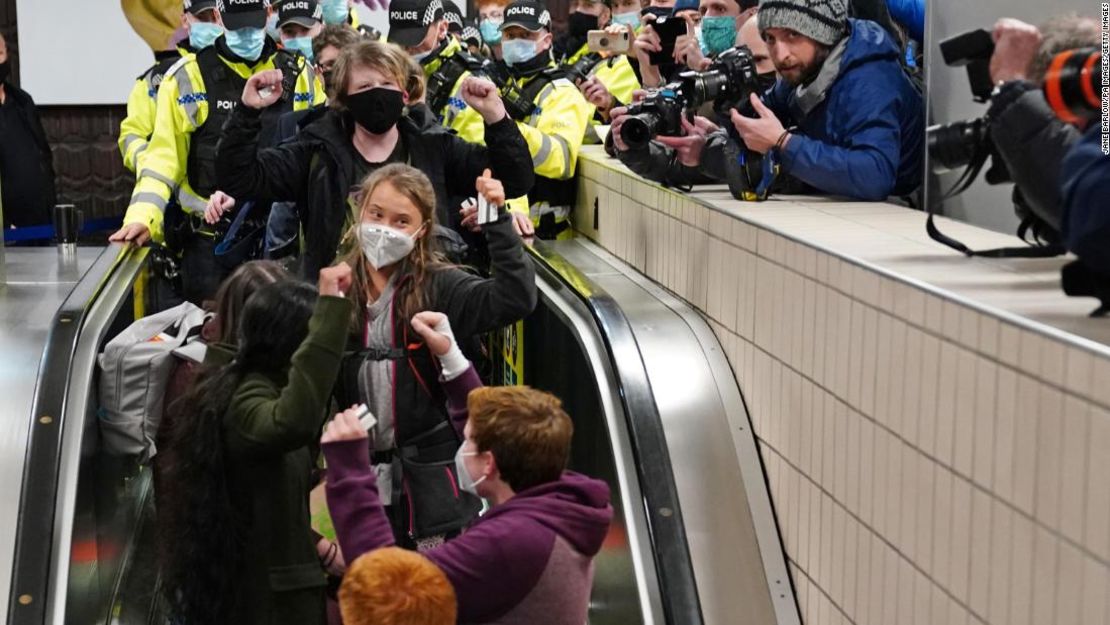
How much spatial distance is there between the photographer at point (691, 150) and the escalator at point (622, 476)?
0.34 metres

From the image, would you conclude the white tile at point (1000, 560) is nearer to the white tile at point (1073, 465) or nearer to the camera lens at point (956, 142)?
the white tile at point (1073, 465)

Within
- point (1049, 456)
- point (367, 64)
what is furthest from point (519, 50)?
point (1049, 456)

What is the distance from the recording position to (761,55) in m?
4.61

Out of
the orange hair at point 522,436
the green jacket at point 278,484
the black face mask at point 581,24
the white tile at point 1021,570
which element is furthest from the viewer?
the black face mask at point 581,24

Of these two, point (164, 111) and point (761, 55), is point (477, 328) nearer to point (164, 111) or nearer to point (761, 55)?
point (761, 55)

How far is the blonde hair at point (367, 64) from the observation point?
177 inches

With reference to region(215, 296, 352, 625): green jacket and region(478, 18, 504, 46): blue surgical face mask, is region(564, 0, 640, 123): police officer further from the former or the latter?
region(215, 296, 352, 625): green jacket

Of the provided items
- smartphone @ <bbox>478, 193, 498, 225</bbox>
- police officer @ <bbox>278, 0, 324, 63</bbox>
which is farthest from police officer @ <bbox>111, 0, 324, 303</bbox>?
smartphone @ <bbox>478, 193, 498, 225</bbox>

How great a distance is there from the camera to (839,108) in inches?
155

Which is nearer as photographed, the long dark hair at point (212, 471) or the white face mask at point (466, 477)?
the white face mask at point (466, 477)

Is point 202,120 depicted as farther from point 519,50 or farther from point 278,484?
point 278,484

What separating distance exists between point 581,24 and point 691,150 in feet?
17.6

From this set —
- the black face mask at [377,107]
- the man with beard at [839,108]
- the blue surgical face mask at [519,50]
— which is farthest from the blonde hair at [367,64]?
the blue surgical face mask at [519,50]

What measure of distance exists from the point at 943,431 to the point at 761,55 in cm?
228
